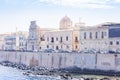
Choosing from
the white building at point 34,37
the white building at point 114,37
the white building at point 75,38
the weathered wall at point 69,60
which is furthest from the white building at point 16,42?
the white building at point 114,37

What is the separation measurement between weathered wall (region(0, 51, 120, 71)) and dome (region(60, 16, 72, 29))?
1385 cm

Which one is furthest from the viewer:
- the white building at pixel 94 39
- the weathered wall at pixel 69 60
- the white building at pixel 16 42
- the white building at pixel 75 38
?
the white building at pixel 16 42

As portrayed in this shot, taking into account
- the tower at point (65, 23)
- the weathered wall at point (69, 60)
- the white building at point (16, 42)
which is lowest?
the weathered wall at point (69, 60)

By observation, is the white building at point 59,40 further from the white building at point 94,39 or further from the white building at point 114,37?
the white building at point 114,37

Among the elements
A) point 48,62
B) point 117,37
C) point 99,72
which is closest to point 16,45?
point 48,62

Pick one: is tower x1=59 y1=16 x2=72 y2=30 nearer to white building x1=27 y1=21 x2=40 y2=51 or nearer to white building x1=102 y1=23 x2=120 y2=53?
white building x1=27 y1=21 x2=40 y2=51

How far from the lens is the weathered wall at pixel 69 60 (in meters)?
67.8

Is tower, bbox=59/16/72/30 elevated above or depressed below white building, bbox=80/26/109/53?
above

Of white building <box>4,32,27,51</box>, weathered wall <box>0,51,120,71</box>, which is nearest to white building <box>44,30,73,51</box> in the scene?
weathered wall <box>0,51,120,71</box>

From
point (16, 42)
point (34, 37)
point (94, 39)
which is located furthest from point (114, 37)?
point (16, 42)

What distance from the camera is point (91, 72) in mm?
70000

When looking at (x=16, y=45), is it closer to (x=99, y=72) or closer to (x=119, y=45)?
(x=119, y=45)

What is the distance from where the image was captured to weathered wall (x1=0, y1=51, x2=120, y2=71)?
67.8m

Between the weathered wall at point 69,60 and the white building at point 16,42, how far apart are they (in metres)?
18.0
